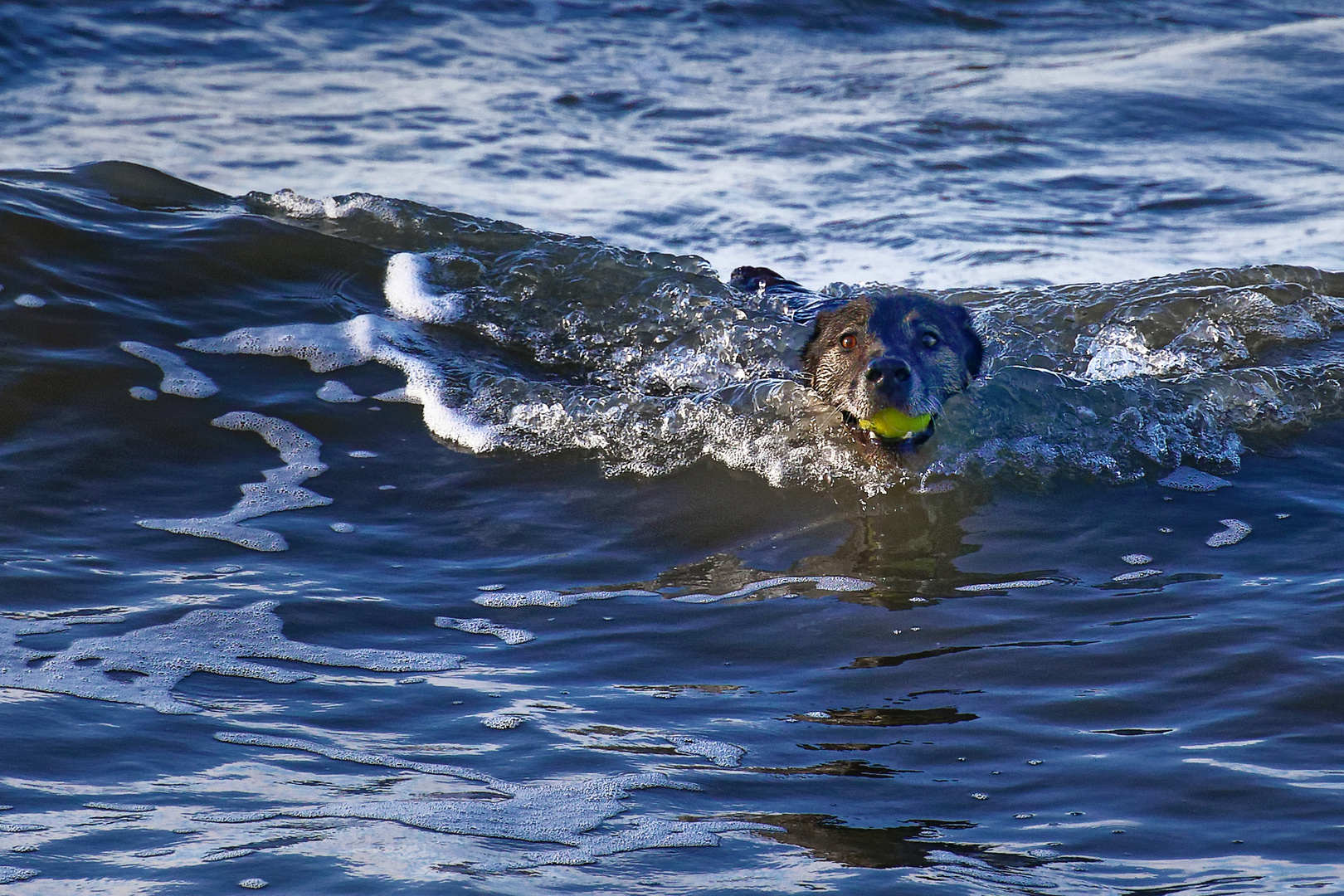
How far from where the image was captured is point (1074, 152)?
36.5 feet

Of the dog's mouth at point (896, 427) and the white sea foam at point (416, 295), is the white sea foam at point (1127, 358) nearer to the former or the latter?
the dog's mouth at point (896, 427)

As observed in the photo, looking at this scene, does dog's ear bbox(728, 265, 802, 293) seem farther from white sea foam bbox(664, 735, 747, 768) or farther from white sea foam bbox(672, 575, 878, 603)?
white sea foam bbox(664, 735, 747, 768)

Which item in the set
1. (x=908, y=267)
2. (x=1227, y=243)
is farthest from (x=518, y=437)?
(x=1227, y=243)

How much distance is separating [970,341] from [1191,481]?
112cm

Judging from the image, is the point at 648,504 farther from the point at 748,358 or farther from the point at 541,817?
the point at 541,817

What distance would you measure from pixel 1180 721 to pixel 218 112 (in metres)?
10.2

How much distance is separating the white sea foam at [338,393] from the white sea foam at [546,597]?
86.1 inches

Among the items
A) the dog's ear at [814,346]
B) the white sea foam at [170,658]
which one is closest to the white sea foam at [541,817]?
the white sea foam at [170,658]

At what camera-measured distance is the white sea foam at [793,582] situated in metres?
4.69

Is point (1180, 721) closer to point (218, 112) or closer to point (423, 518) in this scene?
point (423, 518)

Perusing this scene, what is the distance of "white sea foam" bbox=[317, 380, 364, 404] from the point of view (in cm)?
652

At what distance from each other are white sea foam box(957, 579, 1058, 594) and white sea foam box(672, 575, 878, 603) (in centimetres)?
34

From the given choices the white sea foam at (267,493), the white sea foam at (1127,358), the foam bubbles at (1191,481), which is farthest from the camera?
the white sea foam at (1127,358)

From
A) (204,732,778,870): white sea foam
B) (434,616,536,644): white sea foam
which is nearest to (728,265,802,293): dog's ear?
(434,616,536,644): white sea foam
